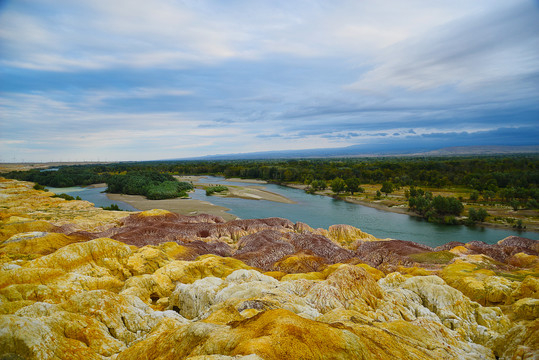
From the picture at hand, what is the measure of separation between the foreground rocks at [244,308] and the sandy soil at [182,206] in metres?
40.5

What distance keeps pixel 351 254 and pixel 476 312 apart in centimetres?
1941

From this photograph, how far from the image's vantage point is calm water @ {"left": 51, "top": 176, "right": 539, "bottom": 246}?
53.9 metres

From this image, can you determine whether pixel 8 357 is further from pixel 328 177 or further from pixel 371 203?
pixel 328 177

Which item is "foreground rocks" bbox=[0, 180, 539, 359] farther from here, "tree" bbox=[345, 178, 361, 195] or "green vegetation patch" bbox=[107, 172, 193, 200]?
"tree" bbox=[345, 178, 361, 195]

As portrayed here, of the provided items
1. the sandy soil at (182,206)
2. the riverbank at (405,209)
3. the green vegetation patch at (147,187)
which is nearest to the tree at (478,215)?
the riverbank at (405,209)

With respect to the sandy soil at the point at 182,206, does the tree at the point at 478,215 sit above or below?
below

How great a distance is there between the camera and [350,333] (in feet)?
26.5

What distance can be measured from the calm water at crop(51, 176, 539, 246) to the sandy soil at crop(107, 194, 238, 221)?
420 centimetres

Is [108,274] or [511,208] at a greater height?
[108,274]

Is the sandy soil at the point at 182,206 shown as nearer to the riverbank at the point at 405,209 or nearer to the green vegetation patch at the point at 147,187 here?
the green vegetation patch at the point at 147,187

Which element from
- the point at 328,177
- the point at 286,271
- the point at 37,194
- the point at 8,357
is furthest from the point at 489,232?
the point at 37,194

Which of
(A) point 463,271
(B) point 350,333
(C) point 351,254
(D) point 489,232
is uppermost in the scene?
(B) point 350,333

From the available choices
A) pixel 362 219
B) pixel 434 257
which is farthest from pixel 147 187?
pixel 434 257

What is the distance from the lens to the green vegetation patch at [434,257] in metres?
27.2
